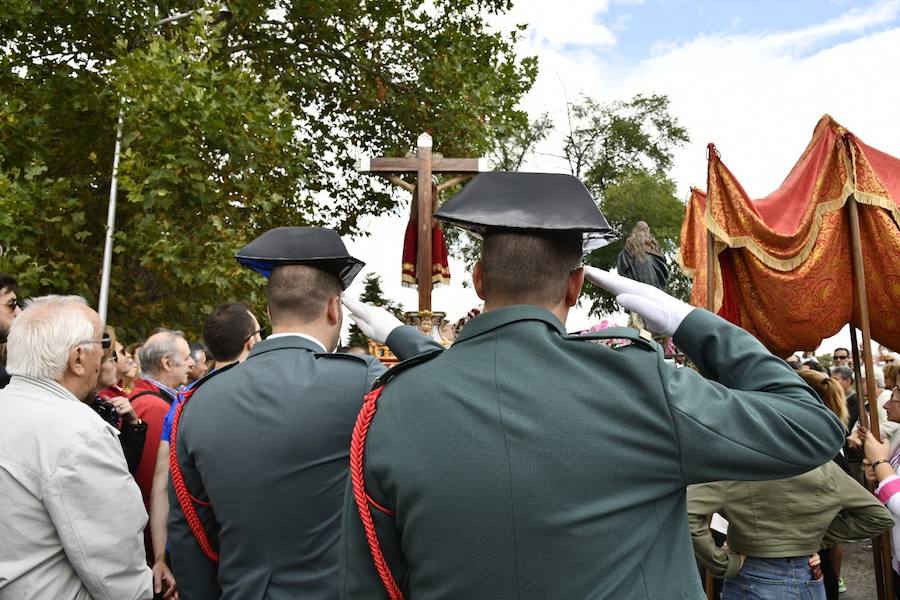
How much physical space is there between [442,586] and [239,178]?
9597 millimetres

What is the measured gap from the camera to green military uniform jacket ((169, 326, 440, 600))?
2219 millimetres

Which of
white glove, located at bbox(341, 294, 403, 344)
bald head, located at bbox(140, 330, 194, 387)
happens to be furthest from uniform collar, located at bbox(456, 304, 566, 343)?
bald head, located at bbox(140, 330, 194, 387)

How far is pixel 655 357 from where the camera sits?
1.39 metres

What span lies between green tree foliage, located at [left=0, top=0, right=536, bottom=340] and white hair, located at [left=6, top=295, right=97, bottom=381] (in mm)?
6689

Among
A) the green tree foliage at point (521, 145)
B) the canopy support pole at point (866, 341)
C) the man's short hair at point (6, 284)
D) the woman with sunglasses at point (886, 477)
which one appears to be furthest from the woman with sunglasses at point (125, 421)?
the green tree foliage at point (521, 145)

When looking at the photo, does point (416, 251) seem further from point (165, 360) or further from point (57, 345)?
point (57, 345)

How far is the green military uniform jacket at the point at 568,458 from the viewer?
4.39 feet

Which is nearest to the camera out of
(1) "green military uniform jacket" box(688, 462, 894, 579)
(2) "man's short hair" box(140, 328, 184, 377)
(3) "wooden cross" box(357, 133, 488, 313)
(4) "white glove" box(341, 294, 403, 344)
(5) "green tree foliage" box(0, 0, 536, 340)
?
(4) "white glove" box(341, 294, 403, 344)

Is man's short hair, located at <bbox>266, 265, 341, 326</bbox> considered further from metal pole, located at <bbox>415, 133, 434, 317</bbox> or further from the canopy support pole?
metal pole, located at <bbox>415, 133, 434, 317</bbox>

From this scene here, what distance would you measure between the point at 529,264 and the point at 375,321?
58 centimetres

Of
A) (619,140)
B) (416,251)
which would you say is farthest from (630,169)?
(416,251)

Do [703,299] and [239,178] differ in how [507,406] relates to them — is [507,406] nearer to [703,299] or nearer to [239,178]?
[703,299]

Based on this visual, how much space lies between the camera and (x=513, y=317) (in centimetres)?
145

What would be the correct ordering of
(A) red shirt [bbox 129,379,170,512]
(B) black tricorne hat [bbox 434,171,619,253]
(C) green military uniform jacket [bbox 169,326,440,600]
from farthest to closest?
(A) red shirt [bbox 129,379,170,512] → (C) green military uniform jacket [bbox 169,326,440,600] → (B) black tricorne hat [bbox 434,171,619,253]
